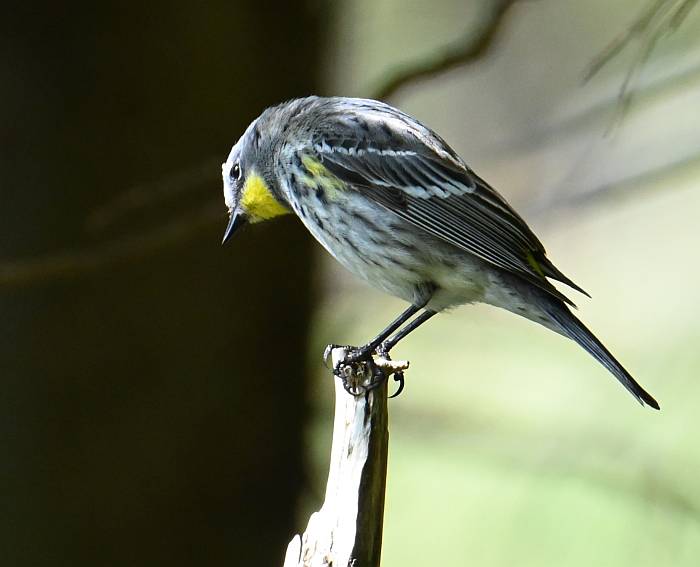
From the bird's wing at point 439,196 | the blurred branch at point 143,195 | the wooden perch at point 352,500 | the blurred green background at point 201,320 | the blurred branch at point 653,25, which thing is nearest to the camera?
the wooden perch at point 352,500

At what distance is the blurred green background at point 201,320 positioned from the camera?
13.6ft

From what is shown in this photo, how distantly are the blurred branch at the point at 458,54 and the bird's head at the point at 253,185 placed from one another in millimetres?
553

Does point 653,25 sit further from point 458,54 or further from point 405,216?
point 405,216

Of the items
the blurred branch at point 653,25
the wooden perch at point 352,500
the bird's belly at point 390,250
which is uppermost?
the blurred branch at point 653,25

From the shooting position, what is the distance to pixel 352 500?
275 centimetres

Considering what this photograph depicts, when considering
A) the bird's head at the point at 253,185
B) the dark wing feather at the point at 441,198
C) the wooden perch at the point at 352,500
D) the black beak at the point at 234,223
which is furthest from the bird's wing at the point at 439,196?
the wooden perch at the point at 352,500

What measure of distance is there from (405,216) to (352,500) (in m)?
1.36

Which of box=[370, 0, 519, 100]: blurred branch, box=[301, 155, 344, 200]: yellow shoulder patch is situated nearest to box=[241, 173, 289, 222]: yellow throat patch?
box=[301, 155, 344, 200]: yellow shoulder patch

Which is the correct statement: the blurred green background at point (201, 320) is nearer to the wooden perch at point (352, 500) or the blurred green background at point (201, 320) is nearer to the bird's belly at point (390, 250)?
the bird's belly at point (390, 250)

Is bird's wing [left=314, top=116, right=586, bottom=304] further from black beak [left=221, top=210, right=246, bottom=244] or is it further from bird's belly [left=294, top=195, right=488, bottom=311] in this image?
black beak [left=221, top=210, right=246, bottom=244]

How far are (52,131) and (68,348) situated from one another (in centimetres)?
87

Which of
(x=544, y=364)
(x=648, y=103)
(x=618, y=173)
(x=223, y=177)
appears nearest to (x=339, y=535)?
(x=223, y=177)

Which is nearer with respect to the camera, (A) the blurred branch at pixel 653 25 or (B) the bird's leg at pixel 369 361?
(B) the bird's leg at pixel 369 361

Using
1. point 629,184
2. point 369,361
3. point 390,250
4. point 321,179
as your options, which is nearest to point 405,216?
point 390,250
